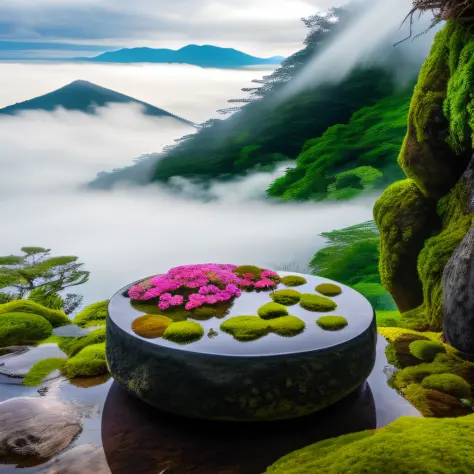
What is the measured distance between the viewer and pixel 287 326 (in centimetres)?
445

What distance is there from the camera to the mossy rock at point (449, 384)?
4.68 metres

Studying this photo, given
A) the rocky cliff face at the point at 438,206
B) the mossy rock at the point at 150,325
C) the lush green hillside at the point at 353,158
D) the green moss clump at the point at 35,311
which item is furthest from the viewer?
the lush green hillside at the point at 353,158

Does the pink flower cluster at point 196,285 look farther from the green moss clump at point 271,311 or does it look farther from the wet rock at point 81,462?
the wet rock at point 81,462

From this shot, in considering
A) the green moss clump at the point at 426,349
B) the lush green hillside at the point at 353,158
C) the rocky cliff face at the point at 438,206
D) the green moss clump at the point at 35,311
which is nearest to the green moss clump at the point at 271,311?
the green moss clump at the point at 426,349

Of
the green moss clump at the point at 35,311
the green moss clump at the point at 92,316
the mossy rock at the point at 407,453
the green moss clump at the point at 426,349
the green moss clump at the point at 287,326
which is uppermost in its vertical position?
the mossy rock at the point at 407,453

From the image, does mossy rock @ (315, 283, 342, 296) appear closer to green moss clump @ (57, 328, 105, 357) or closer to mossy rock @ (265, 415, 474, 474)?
mossy rock @ (265, 415, 474, 474)

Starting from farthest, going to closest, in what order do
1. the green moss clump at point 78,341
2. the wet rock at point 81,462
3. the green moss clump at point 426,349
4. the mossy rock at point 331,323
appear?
the green moss clump at point 78,341
the green moss clump at point 426,349
the mossy rock at point 331,323
the wet rock at point 81,462

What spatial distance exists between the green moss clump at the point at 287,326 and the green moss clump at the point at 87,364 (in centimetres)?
205

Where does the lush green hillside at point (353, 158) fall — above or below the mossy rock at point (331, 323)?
below

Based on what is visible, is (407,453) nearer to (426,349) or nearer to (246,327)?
(246,327)

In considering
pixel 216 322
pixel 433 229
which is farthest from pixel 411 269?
pixel 216 322

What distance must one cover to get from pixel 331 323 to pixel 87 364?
8.64 feet

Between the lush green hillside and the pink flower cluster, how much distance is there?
39.7 feet

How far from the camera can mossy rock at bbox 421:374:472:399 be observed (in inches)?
184
